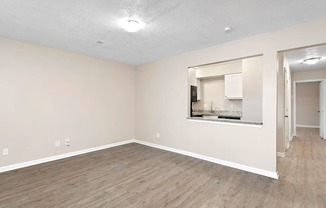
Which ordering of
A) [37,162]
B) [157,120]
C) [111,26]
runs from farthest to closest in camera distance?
[157,120] → [37,162] → [111,26]

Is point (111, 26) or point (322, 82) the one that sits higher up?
point (111, 26)

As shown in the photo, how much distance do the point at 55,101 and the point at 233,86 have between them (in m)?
4.87

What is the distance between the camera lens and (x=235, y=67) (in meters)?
5.07

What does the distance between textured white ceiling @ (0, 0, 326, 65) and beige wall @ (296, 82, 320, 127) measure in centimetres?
787

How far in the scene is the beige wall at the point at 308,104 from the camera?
8.17 meters

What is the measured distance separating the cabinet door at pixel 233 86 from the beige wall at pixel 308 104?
19.5 feet

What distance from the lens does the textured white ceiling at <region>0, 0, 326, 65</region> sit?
2.08 meters

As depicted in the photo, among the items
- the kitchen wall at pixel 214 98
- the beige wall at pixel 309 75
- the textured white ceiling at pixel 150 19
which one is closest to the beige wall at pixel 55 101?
the textured white ceiling at pixel 150 19

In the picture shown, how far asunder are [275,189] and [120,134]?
13.3ft

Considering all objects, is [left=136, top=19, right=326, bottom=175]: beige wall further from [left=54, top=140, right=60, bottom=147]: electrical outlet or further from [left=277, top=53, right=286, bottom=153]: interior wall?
[left=54, top=140, right=60, bottom=147]: electrical outlet

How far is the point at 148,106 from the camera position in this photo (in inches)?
202

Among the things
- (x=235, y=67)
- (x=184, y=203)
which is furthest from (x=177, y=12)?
(x=235, y=67)

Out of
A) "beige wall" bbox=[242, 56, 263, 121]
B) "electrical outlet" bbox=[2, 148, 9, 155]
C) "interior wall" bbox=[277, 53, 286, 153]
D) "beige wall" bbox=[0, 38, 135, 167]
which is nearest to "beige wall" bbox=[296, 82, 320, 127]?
"interior wall" bbox=[277, 53, 286, 153]

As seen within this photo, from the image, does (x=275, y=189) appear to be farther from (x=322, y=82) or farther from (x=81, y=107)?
(x=322, y=82)
